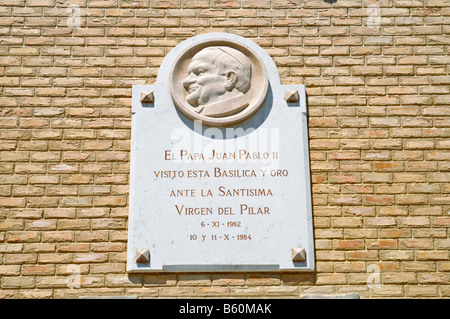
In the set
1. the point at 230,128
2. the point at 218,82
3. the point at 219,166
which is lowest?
the point at 219,166

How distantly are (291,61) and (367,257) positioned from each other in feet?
6.04

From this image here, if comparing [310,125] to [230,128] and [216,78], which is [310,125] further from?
[216,78]

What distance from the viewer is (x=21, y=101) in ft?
18.8

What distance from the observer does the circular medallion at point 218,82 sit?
5613 mm

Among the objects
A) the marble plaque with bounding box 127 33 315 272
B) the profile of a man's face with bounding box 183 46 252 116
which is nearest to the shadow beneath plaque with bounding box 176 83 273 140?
the marble plaque with bounding box 127 33 315 272

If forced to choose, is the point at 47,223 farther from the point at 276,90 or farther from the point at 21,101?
the point at 276,90

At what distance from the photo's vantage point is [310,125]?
566 centimetres

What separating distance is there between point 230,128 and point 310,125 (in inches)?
27.3

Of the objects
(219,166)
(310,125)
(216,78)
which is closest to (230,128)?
(219,166)

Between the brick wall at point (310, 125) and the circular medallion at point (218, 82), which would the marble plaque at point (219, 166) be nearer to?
the circular medallion at point (218, 82)

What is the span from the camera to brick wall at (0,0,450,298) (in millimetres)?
5238

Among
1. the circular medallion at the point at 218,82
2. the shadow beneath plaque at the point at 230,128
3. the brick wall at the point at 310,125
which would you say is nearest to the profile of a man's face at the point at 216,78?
the circular medallion at the point at 218,82

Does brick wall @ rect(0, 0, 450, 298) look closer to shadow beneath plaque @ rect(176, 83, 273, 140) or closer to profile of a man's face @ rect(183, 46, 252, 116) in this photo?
profile of a man's face @ rect(183, 46, 252, 116)

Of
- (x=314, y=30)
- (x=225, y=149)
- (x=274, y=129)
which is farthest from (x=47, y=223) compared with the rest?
(x=314, y=30)
